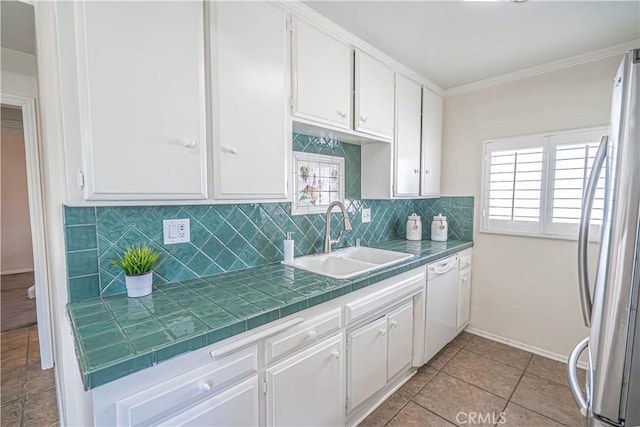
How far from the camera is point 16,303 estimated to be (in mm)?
3525

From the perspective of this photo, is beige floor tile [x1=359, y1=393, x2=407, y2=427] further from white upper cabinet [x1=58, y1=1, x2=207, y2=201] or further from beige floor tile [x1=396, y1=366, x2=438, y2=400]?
white upper cabinet [x1=58, y1=1, x2=207, y2=201]

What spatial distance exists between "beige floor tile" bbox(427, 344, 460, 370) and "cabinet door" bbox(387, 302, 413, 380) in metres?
0.36

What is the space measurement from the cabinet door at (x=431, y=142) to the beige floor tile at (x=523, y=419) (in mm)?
1653

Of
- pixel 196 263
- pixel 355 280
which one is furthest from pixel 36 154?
pixel 355 280

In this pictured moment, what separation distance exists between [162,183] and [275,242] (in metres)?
0.85

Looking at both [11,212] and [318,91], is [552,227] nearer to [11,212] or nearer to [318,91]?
[318,91]

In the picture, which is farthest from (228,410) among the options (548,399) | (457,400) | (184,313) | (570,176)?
(570,176)

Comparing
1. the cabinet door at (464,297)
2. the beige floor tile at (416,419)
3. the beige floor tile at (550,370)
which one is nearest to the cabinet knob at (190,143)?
the beige floor tile at (416,419)

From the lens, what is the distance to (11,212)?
15.8 ft

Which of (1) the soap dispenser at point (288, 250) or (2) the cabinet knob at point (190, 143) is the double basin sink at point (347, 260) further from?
(2) the cabinet knob at point (190, 143)

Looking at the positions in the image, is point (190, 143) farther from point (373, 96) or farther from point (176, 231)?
point (373, 96)

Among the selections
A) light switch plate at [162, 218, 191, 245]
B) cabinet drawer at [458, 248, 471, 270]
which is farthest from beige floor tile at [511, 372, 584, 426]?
light switch plate at [162, 218, 191, 245]

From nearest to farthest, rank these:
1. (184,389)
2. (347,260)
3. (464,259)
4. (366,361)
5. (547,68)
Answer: (184,389) → (366,361) → (347,260) → (547,68) → (464,259)

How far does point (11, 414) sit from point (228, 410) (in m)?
1.82
